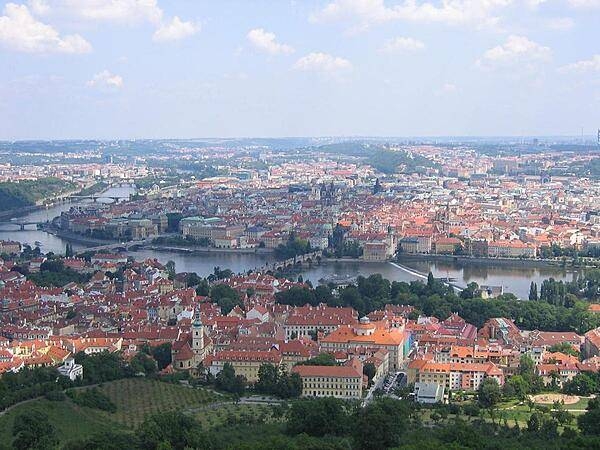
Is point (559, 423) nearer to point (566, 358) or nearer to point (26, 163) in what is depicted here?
point (566, 358)

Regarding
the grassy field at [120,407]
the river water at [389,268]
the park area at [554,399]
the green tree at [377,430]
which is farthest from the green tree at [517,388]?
the river water at [389,268]

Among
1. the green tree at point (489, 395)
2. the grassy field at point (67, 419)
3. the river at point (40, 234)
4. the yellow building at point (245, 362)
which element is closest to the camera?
the grassy field at point (67, 419)

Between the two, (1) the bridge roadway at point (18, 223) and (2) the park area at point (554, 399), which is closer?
(2) the park area at point (554, 399)

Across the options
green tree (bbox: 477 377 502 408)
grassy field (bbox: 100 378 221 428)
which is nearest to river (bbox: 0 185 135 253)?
grassy field (bbox: 100 378 221 428)

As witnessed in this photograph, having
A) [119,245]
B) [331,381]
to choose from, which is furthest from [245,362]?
[119,245]

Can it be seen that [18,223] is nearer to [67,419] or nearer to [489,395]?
[67,419]

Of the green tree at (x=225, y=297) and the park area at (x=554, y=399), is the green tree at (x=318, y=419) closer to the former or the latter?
the park area at (x=554, y=399)
